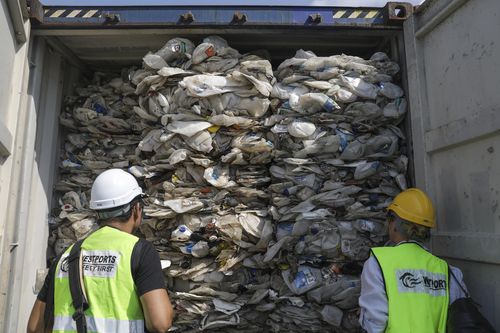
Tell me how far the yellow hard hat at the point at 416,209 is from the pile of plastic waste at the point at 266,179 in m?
0.47

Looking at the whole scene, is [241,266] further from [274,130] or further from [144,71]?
[144,71]

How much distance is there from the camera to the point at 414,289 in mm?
1739

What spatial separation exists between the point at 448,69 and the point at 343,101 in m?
0.65

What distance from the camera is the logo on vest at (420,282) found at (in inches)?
68.5

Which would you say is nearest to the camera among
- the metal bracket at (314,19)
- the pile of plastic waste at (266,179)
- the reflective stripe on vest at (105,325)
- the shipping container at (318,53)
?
the reflective stripe on vest at (105,325)

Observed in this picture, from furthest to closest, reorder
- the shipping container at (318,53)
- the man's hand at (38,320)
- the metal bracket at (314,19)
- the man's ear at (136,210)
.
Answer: the metal bracket at (314,19) < the shipping container at (318,53) < the man's ear at (136,210) < the man's hand at (38,320)

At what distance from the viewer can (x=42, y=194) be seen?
2852 mm

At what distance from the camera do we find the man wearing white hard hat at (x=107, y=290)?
152 centimetres

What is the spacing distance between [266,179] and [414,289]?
120 centimetres

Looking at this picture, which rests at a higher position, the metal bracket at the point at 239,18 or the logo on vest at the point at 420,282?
the metal bracket at the point at 239,18

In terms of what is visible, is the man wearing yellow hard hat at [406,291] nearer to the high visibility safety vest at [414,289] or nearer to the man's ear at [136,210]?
the high visibility safety vest at [414,289]

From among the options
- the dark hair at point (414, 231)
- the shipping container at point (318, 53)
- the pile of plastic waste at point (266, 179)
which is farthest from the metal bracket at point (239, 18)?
the dark hair at point (414, 231)

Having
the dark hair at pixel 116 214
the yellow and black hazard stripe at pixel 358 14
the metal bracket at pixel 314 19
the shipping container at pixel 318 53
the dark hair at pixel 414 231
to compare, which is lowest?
the dark hair at pixel 414 231

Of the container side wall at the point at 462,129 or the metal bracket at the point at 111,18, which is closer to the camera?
the container side wall at the point at 462,129
